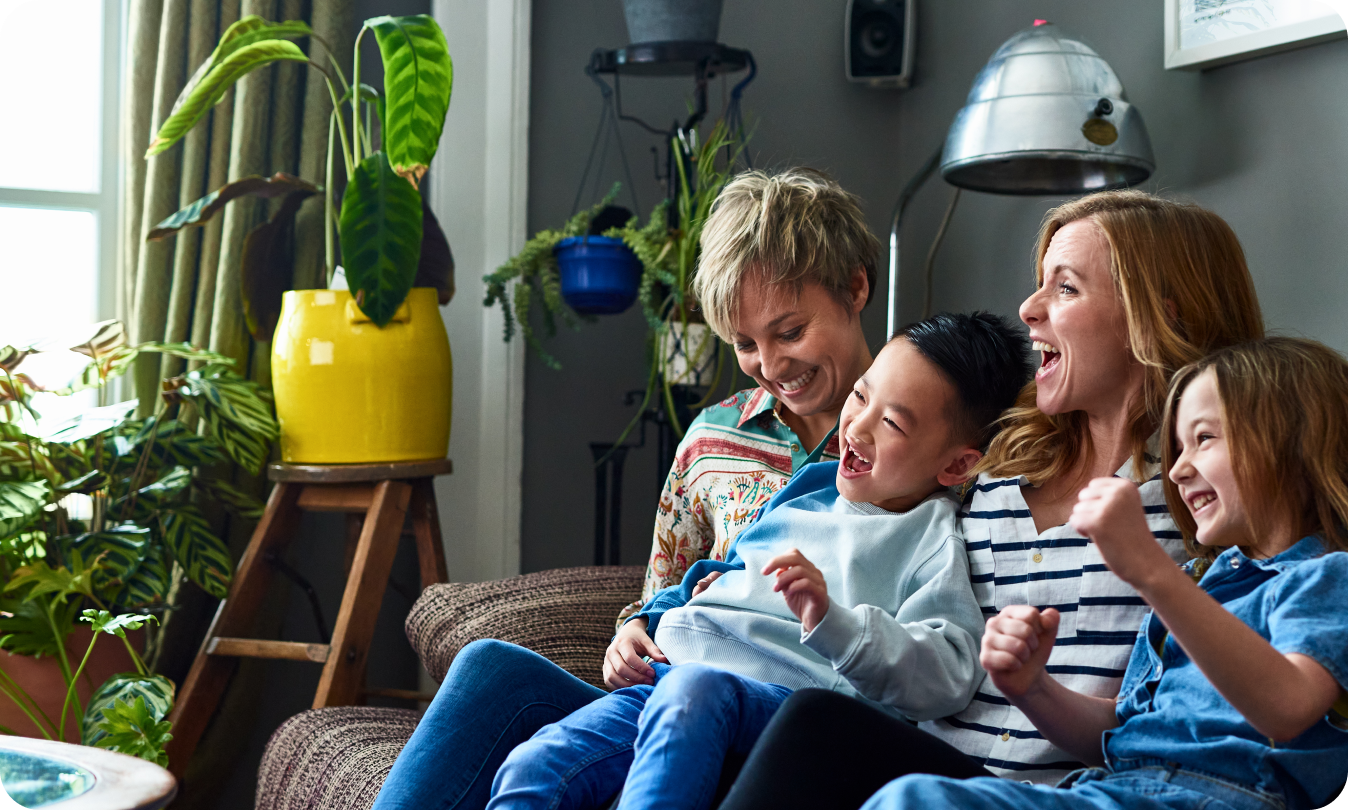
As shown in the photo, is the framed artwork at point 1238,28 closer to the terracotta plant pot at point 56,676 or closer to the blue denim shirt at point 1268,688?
the blue denim shirt at point 1268,688

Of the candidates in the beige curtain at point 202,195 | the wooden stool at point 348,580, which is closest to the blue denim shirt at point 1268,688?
the wooden stool at point 348,580

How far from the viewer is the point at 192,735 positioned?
82.6 inches

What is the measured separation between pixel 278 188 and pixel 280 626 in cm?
95

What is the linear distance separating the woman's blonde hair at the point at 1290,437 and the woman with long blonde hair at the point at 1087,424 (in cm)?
12

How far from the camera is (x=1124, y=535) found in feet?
2.75

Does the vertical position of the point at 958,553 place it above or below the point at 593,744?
above

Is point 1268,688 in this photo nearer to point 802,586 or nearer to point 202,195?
point 802,586

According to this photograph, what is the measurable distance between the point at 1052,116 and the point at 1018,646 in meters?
1.14

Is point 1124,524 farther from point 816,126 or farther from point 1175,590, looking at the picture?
point 816,126

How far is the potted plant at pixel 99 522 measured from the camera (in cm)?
189

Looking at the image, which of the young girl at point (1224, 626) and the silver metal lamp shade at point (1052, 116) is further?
the silver metal lamp shade at point (1052, 116)

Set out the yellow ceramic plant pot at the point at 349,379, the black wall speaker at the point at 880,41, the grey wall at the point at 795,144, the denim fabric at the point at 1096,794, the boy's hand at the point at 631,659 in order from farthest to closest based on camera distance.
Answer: the black wall speaker at the point at 880,41
the grey wall at the point at 795,144
the yellow ceramic plant pot at the point at 349,379
the boy's hand at the point at 631,659
the denim fabric at the point at 1096,794

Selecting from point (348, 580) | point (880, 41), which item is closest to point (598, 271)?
point (348, 580)

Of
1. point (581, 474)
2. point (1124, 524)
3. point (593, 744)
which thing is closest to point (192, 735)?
point (581, 474)
